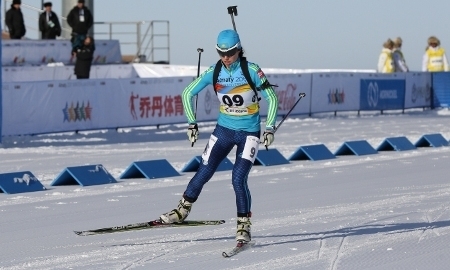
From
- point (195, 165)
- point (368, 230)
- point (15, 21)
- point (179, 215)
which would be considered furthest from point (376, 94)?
point (179, 215)

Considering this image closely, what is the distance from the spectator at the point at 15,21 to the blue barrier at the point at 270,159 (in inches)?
558

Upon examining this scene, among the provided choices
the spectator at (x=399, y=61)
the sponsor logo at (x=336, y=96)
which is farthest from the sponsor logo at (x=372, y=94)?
the spectator at (x=399, y=61)

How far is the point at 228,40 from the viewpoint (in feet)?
31.0

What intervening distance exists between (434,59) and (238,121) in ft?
82.4

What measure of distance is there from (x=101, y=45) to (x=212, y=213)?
76.8ft

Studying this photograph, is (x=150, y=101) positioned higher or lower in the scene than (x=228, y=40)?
lower

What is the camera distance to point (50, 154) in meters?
19.5

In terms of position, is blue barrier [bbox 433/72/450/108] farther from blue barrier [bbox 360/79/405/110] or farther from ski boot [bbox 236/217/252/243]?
ski boot [bbox 236/217/252/243]

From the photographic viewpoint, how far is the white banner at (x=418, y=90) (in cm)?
3253

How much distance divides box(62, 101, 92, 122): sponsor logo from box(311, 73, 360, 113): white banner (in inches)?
321

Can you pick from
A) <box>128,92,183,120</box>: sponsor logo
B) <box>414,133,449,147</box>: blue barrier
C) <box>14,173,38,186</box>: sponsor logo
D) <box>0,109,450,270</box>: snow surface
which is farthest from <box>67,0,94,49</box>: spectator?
<box>14,173,38,186</box>: sponsor logo

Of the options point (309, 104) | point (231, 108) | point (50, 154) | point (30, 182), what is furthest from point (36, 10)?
point (231, 108)

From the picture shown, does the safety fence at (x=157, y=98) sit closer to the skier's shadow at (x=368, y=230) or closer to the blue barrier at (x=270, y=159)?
the blue barrier at (x=270, y=159)

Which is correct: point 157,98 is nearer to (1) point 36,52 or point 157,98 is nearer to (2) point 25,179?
(1) point 36,52
